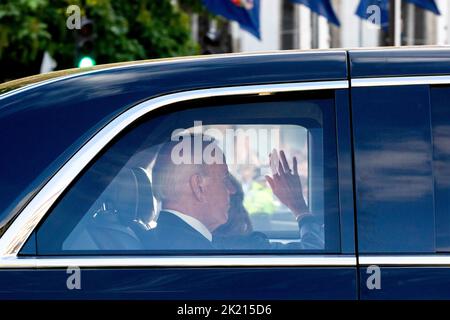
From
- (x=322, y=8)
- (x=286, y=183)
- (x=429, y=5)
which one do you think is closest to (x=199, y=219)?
(x=286, y=183)

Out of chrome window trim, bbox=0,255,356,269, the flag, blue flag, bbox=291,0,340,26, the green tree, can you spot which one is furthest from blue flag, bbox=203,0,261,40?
chrome window trim, bbox=0,255,356,269

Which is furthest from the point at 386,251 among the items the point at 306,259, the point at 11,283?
the point at 11,283

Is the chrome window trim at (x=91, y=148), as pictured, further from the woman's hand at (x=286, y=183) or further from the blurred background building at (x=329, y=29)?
the blurred background building at (x=329, y=29)

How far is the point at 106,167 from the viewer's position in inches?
124

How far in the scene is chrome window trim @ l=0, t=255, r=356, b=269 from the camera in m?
3.05

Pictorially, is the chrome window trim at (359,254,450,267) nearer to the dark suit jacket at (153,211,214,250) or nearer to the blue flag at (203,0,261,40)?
Result: the dark suit jacket at (153,211,214,250)

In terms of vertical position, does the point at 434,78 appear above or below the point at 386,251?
above

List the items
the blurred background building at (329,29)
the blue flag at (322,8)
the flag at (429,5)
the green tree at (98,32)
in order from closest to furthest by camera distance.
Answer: the flag at (429,5), the green tree at (98,32), the blue flag at (322,8), the blurred background building at (329,29)

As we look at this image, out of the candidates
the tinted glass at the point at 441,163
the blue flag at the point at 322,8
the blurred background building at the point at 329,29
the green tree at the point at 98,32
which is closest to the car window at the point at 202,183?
the tinted glass at the point at 441,163

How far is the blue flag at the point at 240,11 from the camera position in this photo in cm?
1914

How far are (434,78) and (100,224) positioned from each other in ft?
2.91

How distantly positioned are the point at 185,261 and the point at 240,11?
1671cm
